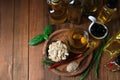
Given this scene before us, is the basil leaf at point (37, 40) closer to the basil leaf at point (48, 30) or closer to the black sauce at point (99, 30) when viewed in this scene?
the basil leaf at point (48, 30)

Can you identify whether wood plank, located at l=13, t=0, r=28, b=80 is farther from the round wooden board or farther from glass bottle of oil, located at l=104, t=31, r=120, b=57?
glass bottle of oil, located at l=104, t=31, r=120, b=57

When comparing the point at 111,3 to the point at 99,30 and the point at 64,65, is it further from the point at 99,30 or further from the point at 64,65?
the point at 64,65

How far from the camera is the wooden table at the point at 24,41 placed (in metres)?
1.05

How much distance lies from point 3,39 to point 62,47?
0.22 m

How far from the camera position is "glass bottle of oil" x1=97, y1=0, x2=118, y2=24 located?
99 cm

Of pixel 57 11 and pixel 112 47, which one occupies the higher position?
pixel 57 11

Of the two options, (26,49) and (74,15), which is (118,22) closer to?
(74,15)

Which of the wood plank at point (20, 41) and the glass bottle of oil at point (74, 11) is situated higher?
the glass bottle of oil at point (74, 11)

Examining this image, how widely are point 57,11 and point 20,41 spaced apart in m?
0.17

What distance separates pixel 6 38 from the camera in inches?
42.4

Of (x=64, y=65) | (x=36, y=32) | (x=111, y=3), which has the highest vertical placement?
(x=111, y=3)

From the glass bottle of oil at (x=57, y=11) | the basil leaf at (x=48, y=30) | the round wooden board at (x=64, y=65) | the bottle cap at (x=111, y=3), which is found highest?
the bottle cap at (x=111, y=3)

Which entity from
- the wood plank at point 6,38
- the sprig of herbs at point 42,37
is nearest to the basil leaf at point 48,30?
the sprig of herbs at point 42,37

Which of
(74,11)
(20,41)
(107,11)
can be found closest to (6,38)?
(20,41)
